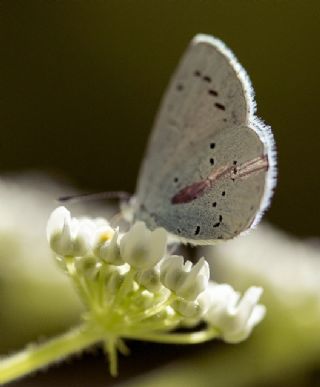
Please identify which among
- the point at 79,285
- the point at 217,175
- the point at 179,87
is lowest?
the point at 79,285

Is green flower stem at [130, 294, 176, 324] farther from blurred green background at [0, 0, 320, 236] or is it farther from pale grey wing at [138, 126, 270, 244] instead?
blurred green background at [0, 0, 320, 236]

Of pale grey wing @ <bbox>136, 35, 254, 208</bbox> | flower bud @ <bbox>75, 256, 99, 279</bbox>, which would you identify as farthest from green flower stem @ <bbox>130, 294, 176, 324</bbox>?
pale grey wing @ <bbox>136, 35, 254, 208</bbox>

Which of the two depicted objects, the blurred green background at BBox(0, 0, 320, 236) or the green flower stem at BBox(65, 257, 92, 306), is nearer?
the green flower stem at BBox(65, 257, 92, 306)

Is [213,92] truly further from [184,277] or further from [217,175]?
[184,277]

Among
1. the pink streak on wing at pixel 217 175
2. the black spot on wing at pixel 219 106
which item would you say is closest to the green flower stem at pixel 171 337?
the pink streak on wing at pixel 217 175

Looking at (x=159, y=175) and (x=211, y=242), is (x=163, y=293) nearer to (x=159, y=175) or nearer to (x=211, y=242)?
(x=211, y=242)

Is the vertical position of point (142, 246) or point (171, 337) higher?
point (142, 246)

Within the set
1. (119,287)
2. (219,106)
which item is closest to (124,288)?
(119,287)
